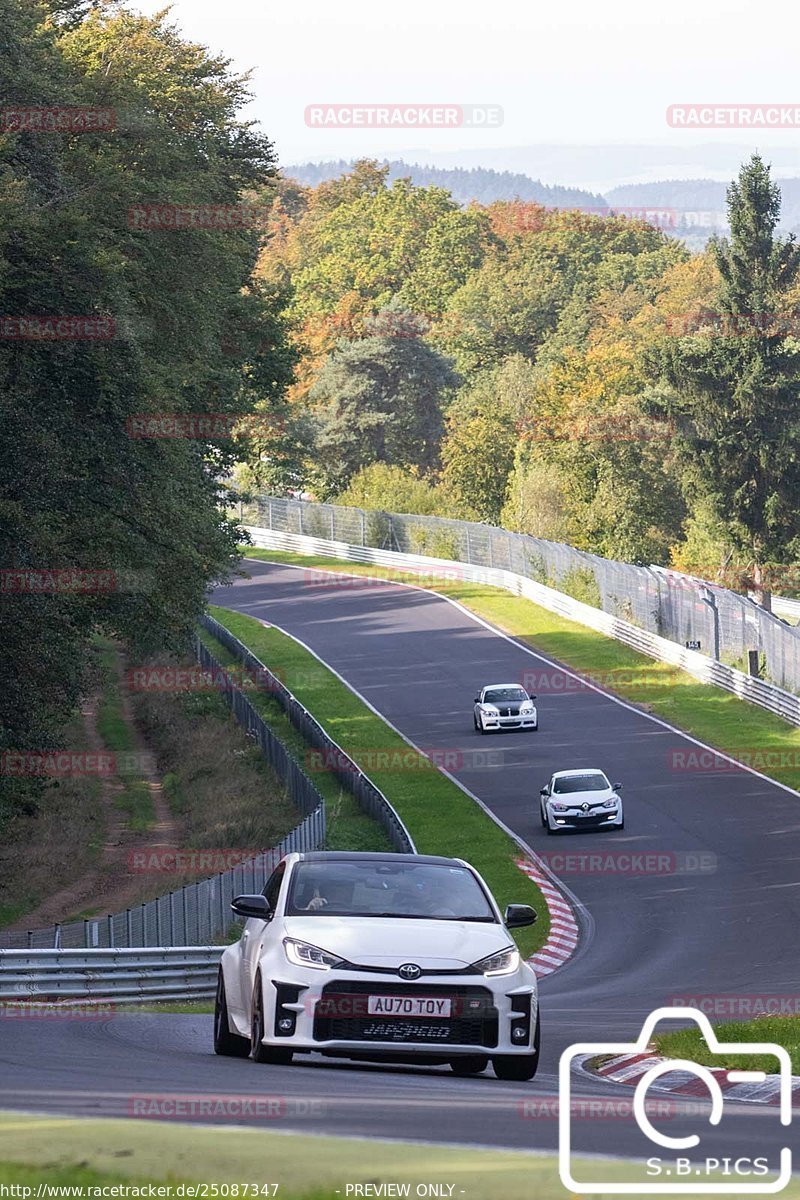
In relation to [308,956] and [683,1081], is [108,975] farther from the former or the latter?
[308,956]

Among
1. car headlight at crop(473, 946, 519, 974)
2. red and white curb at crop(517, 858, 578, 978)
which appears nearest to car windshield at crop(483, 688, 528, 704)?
red and white curb at crop(517, 858, 578, 978)

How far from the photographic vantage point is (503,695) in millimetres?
50906

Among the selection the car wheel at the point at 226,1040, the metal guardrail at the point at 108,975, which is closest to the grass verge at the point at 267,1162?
the car wheel at the point at 226,1040

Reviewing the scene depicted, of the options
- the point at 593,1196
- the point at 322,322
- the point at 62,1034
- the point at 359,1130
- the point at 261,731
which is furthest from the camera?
the point at 322,322

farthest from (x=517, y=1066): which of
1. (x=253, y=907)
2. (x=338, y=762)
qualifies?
(x=338, y=762)

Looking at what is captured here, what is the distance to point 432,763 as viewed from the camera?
4688 cm

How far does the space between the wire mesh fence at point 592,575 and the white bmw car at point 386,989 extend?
41.8m

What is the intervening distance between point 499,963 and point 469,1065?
71 cm

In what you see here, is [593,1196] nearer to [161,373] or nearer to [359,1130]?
[359,1130]

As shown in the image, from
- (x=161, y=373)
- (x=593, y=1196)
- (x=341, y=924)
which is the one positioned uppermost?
(x=161, y=373)

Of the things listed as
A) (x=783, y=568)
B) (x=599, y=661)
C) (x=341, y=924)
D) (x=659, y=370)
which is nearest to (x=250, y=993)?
(x=341, y=924)

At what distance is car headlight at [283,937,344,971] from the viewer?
34.6 ft

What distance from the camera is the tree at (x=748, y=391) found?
8412cm

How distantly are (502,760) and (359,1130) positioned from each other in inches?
1585
